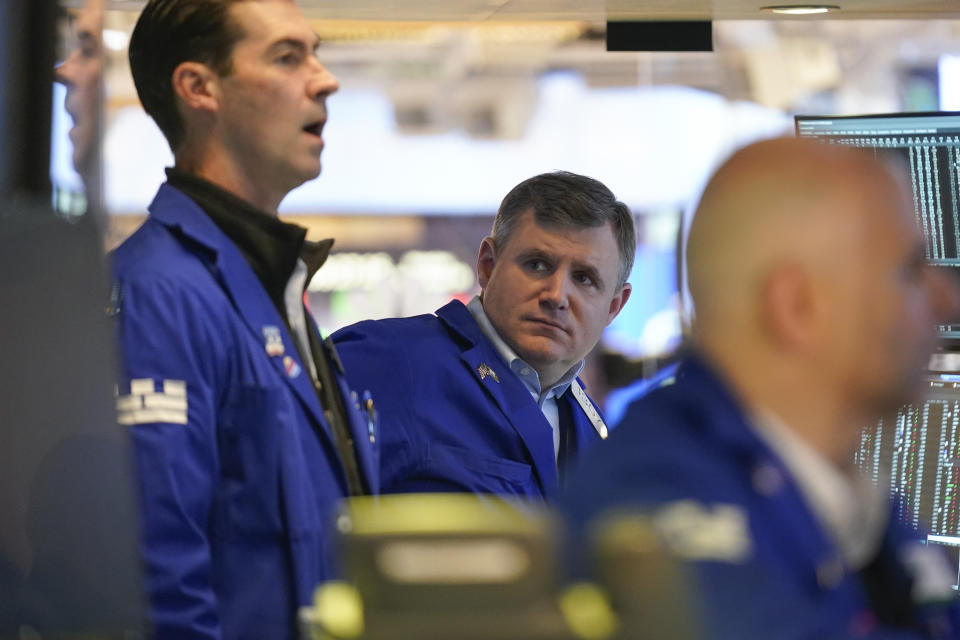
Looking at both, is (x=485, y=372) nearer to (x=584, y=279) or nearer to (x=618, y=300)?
(x=584, y=279)

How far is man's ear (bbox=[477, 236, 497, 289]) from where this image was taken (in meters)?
3.27

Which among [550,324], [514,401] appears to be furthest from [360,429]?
[550,324]

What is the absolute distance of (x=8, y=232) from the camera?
4.21ft

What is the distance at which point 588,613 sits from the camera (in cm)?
90

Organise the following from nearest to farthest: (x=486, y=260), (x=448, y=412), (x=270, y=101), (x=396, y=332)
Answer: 1. (x=270, y=101)
2. (x=448, y=412)
3. (x=396, y=332)
4. (x=486, y=260)

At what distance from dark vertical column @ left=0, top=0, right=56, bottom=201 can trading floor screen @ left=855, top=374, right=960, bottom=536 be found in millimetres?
2189

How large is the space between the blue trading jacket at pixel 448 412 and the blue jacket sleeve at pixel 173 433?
2.67 ft

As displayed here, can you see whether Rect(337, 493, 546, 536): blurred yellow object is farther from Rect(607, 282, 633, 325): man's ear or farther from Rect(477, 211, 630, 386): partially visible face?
Rect(607, 282, 633, 325): man's ear

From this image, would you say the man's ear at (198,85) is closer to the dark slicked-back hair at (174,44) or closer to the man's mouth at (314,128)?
the dark slicked-back hair at (174,44)

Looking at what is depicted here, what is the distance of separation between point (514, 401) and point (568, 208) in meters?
0.48

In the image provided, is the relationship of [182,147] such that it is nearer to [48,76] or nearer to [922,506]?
[48,76]

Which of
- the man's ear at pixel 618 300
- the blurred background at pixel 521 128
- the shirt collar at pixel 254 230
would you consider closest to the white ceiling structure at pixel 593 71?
the blurred background at pixel 521 128

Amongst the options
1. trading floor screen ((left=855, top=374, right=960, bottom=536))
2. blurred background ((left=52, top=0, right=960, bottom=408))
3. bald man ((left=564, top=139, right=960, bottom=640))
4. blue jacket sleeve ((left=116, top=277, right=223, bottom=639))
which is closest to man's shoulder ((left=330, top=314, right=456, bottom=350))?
blue jacket sleeve ((left=116, top=277, right=223, bottom=639))

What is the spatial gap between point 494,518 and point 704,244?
62 centimetres
